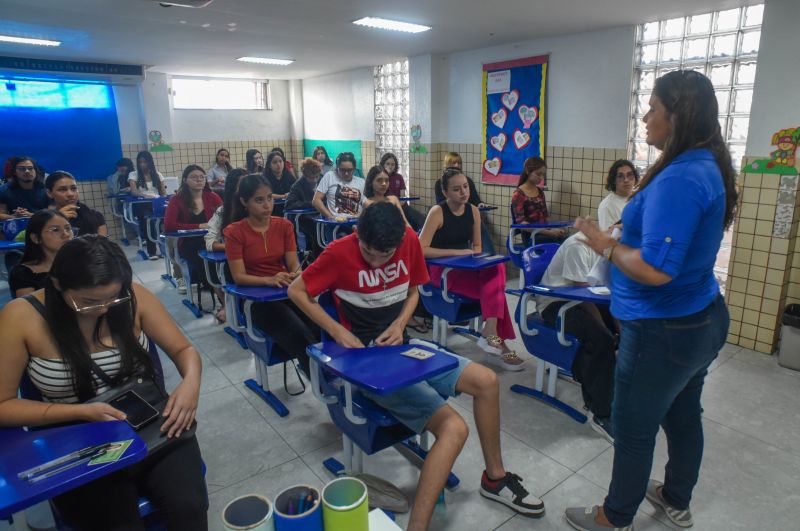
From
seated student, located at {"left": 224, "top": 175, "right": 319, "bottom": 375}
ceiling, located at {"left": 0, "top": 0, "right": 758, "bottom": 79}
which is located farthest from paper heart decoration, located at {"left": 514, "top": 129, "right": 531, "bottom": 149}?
seated student, located at {"left": 224, "top": 175, "right": 319, "bottom": 375}

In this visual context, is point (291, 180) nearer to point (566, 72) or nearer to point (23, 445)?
point (566, 72)

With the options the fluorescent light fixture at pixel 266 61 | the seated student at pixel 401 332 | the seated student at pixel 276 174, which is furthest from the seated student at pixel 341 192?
the seated student at pixel 401 332

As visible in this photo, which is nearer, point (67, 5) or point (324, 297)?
point (324, 297)

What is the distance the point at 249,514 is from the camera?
0.92 metres

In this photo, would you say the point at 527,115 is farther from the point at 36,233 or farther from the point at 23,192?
the point at 23,192

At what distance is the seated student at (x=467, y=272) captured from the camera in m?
3.18

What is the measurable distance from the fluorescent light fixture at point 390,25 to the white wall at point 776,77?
102 inches

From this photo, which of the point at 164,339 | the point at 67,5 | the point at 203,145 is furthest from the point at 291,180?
the point at 164,339

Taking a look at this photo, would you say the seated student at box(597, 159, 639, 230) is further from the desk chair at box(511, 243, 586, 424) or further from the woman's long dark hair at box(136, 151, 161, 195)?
the woman's long dark hair at box(136, 151, 161, 195)

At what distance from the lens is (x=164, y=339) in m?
1.71

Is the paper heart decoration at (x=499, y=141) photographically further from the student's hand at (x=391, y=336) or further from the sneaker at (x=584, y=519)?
the sneaker at (x=584, y=519)

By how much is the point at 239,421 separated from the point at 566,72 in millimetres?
4309

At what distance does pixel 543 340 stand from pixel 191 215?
10.6 feet

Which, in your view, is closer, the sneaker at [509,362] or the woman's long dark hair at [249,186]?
the woman's long dark hair at [249,186]
